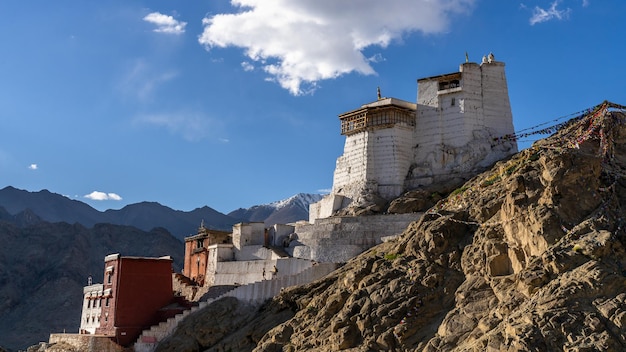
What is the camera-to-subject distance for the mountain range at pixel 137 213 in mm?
108312

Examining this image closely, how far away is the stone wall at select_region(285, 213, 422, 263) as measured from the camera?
35.2m

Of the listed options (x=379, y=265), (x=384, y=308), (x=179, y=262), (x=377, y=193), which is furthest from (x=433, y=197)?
(x=179, y=262)

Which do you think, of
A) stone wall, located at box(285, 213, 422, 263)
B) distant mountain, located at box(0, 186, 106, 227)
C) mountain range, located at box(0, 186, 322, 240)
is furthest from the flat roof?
distant mountain, located at box(0, 186, 106, 227)

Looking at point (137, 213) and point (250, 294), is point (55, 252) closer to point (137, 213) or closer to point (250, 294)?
point (137, 213)

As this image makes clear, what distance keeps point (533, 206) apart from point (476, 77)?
64.4ft

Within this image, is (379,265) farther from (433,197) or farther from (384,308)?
(433,197)

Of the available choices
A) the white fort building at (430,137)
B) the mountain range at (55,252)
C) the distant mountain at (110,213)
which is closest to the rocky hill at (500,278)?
the white fort building at (430,137)

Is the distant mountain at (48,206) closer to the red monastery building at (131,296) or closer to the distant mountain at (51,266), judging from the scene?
the distant mountain at (51,266)

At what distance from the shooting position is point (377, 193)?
4012cm

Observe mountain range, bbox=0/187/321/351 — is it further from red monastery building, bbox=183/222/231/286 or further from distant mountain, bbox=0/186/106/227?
red monastery building, bbox=183/222/231/286

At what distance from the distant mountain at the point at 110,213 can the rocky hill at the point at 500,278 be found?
8038cm

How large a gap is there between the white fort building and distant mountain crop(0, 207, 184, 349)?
123 feet

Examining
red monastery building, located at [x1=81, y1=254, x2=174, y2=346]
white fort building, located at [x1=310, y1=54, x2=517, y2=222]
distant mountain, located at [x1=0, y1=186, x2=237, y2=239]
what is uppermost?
distant mountain, located at [x1=0, y1=186, x2=237, y2=239]

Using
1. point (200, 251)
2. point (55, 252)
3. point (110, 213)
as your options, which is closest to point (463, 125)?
point (200, 251)
